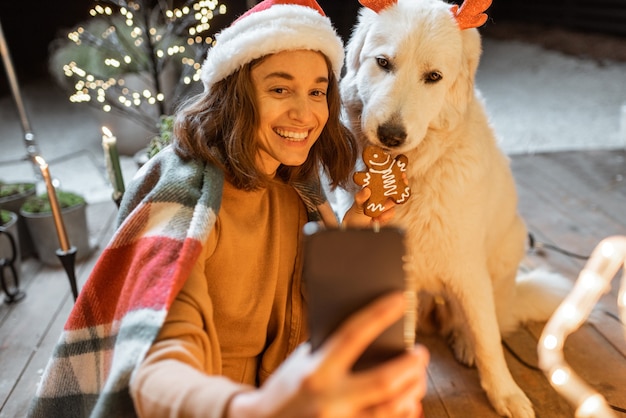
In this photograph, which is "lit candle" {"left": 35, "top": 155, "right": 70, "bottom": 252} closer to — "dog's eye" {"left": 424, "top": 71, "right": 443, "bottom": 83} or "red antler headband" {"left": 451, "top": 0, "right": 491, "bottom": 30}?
"dog's eye" {"left": 424, "top": 71, "right": 443, "bottom": 83}

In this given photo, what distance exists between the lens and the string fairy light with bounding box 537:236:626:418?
1391 mm

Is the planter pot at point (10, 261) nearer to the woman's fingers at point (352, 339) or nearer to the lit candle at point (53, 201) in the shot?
the lit candle at point (53, 201)

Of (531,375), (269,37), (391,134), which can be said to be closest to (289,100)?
(269,37)

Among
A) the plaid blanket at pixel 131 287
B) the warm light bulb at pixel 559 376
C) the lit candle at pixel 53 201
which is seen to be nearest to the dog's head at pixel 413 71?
the plaid blanket at pixel 131 287

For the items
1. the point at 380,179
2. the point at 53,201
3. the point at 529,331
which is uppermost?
the point at 380,179

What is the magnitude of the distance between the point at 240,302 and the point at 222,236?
6.6 inches

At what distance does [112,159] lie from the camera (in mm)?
1692

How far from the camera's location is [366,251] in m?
0.66

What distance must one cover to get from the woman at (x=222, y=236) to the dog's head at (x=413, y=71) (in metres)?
0.13

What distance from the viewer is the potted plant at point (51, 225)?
2.27 m

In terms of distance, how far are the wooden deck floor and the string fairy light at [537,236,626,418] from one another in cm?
3

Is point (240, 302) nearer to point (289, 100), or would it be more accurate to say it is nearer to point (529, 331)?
point (289, 100)

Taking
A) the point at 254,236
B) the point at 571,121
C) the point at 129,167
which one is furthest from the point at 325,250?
the point at 571,121

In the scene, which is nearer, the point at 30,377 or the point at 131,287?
the point at 131,287
